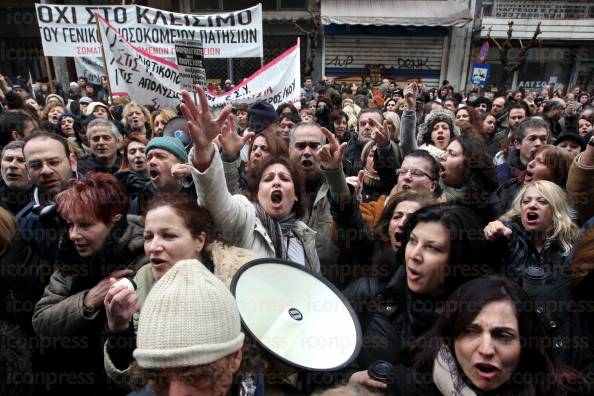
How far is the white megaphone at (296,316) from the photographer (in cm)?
133

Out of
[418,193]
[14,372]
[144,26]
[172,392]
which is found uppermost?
[144,26]

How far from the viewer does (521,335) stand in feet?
4.64

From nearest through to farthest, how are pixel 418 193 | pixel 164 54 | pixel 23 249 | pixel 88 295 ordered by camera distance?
pixel 88 295 < pixel 23 249 < pixel 418 193 < pixel 164 54

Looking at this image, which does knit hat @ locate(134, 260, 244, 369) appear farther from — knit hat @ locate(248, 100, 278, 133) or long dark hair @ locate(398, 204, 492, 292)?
knit hat @ locate(248, 100, 278, 133)

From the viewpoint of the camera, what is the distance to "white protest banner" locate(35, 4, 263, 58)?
564cm

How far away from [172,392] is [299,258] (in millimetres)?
1167

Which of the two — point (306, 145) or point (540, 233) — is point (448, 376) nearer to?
point (540, 233)

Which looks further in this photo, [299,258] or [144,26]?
[144,26]

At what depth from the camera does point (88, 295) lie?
162 cm

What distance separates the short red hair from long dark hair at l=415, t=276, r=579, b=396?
4.93ft

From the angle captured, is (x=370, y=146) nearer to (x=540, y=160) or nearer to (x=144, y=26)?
(x=540, y=160)

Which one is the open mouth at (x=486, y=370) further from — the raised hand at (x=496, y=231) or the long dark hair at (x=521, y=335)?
the raised hand at (x=496, y=231)

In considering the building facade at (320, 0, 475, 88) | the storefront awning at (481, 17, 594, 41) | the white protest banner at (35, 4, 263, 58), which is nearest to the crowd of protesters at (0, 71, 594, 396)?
the white protest banner at (35, 4, 263, 58)

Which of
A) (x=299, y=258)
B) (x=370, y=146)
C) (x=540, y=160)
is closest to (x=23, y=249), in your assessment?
(x=299, y=258)
